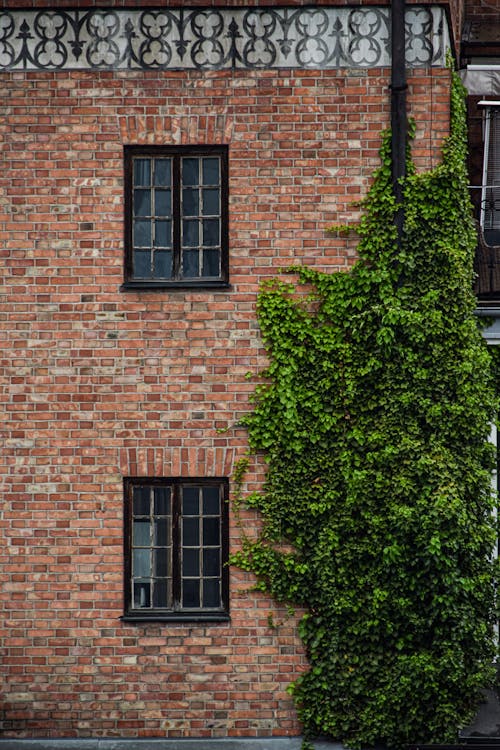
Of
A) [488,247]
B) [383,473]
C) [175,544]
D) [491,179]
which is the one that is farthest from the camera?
[491,179]

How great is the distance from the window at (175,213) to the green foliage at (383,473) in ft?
2.76

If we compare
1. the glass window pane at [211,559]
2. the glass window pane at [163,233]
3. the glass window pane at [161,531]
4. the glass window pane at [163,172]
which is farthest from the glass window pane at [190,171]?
the glass window pane at [211,559]

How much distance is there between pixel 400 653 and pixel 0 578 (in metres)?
3.92

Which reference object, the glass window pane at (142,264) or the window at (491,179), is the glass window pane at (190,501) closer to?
the glass window pane at (142,264)

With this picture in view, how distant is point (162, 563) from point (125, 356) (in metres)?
2.07

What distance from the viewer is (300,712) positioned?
359 inches

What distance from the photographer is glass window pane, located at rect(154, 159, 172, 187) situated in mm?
9578

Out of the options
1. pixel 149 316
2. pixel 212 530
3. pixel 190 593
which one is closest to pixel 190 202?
pixel 149 316

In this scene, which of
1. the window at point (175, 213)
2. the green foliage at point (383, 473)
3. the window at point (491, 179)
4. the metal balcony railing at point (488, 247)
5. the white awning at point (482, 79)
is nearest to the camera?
the green foliage at point (383, 473)

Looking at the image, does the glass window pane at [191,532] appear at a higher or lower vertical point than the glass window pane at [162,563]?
higher

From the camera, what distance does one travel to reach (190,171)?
9.58 m

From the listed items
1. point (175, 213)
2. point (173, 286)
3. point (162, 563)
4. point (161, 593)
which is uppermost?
point (175, 213)

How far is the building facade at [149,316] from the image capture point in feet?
30.5

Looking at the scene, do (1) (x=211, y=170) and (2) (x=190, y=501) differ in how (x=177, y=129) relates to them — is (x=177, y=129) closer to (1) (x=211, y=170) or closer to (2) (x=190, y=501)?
(1) (x=211, y=170)
